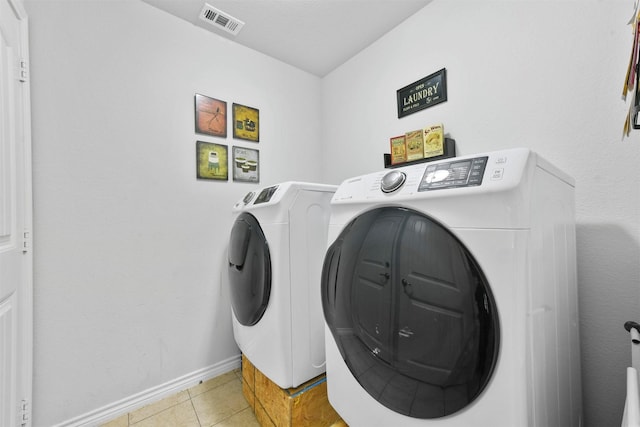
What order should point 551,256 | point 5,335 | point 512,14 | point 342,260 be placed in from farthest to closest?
point 512,14
point 5,335
point 342,260
point 551,256

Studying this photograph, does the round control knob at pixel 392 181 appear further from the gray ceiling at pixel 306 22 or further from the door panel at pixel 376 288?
the gray ceiling at pixel 306 22

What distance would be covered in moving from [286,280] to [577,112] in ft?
4.61

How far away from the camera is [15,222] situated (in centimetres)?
108

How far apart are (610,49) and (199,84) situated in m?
2.08

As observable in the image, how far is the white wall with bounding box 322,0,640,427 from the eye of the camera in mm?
988

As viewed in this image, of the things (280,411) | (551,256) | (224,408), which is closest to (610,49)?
(551,256)

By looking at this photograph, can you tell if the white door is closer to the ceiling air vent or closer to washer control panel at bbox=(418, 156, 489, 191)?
the ceiling air vent

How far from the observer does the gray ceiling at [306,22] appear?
1.60 metres

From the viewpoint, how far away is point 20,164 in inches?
44.6

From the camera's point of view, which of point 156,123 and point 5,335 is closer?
point 5,335

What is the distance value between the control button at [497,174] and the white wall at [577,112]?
887 mm

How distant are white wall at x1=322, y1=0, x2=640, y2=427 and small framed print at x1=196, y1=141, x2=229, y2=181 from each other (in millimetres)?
1343

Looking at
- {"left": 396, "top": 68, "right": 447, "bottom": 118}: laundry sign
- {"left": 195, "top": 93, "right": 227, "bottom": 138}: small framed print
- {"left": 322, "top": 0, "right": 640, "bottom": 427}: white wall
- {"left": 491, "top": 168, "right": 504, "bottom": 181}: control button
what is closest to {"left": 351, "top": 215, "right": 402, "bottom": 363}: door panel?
{"left": 491, "top": 168, "right": 504, "bottom": 181}: control button

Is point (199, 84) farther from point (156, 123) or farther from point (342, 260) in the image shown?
point (342, 260)
